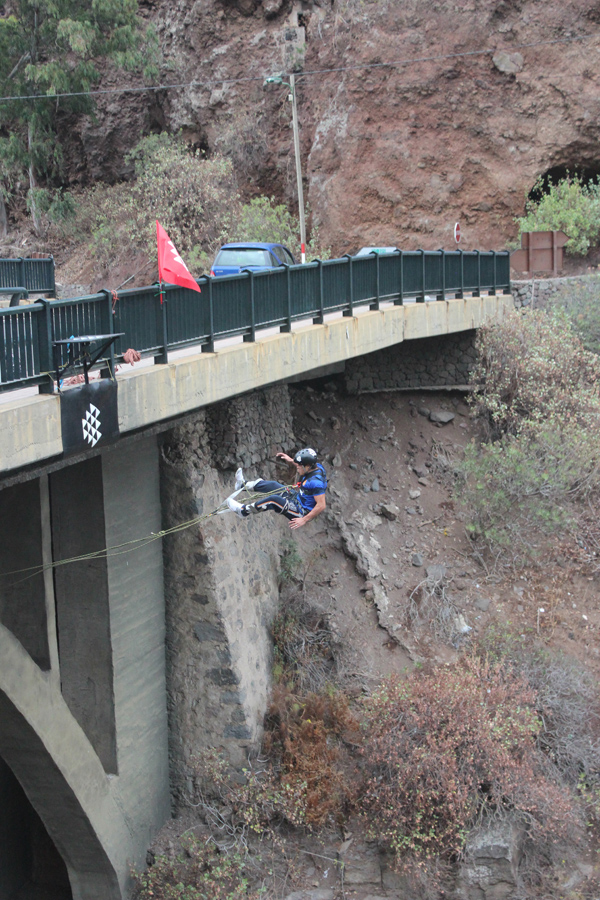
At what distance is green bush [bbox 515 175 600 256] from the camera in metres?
24.7

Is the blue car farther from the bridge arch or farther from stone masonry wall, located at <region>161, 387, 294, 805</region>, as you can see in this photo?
the bridge arch

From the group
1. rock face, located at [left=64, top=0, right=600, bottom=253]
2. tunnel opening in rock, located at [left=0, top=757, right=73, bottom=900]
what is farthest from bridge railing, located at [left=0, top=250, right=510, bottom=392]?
rock face, located at [left=64, top=0, right=600, bottom=253]

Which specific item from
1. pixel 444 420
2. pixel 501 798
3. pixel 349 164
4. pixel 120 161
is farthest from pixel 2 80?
pixel 501 798

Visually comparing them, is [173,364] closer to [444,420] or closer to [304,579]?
[304,579]

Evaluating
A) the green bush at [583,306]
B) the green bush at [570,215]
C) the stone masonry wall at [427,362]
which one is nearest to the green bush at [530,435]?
the stone masonry wall at [427,362]

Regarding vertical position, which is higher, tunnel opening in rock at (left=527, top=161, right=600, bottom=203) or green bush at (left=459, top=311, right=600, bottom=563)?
tunnel opening in rock at (left=527, top=161, right=600, bottom=203)

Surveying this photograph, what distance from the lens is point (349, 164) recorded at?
28.5m

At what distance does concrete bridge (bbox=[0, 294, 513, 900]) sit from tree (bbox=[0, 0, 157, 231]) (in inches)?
744

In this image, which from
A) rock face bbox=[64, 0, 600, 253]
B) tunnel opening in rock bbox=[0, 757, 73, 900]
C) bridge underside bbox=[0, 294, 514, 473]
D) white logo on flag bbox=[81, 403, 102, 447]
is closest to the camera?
bridge underside bbox=[0, 294, 514, 473]

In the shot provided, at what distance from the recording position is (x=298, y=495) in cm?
1020

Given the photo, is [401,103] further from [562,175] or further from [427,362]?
[427,362]

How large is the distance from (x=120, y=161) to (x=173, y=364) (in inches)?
994

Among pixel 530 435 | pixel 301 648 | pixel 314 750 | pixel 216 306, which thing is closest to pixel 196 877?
pixel 314 750

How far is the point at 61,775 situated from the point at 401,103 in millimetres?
23520
